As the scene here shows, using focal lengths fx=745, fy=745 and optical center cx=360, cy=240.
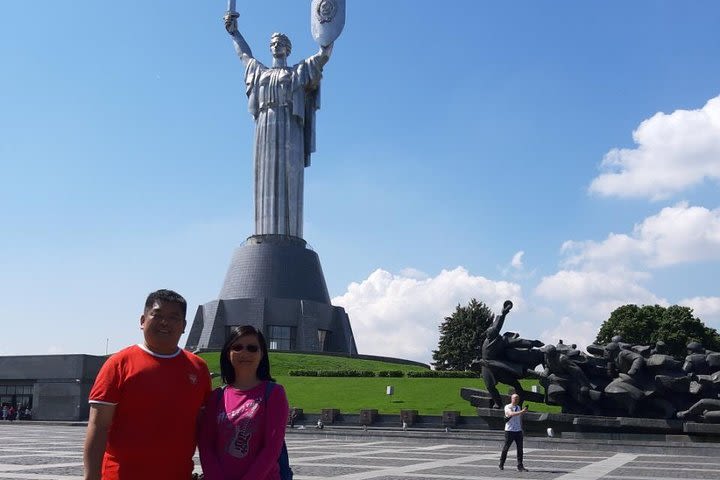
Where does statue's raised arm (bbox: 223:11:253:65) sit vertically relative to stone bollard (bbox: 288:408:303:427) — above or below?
above

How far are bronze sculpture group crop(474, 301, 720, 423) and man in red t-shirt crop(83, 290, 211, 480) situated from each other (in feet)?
61.5

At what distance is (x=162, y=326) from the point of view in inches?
162

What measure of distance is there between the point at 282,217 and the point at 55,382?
26.5 m

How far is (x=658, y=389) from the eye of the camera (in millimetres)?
20562

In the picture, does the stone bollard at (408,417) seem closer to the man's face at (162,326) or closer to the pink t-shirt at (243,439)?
the pink t-shirt at (243,439)

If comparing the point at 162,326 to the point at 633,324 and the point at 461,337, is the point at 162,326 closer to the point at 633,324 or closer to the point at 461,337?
the point at 633,324

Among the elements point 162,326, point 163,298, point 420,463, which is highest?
point 163,298

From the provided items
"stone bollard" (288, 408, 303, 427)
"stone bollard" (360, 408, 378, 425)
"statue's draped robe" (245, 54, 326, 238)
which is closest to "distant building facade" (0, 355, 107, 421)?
"stone bollard" (288, 408, 303, 427)

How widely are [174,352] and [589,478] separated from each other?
909 cm

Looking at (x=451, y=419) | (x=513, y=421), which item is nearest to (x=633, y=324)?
(x=451, y=419)

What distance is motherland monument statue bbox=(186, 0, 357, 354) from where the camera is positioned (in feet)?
187

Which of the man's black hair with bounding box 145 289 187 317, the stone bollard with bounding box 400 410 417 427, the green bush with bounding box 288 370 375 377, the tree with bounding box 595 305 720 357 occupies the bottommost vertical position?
the stone bollard with bounding box 400 410 417 427

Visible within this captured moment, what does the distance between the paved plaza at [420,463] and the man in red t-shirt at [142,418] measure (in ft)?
23.7

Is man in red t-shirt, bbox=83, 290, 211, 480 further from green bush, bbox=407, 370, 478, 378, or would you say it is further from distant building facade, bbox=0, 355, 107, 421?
green bush, bbox=407, 370, 478, 378
